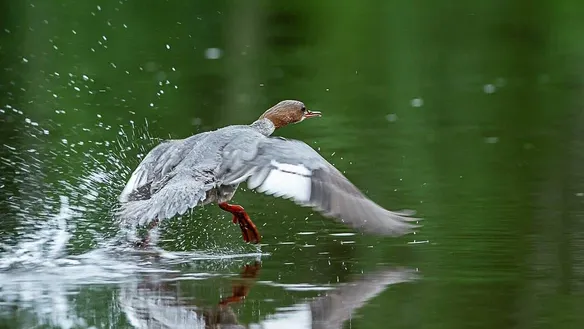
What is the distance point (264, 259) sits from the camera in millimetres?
7535

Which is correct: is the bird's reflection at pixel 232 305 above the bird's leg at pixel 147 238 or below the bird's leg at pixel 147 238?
below

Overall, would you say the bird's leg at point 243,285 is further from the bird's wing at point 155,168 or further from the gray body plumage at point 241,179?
the bird's wing at point 155,168

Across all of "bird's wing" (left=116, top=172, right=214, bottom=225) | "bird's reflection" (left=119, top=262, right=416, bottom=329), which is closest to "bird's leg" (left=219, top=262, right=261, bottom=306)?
"bird's reflection" (left=119, top=262, right=416, bottom=329)

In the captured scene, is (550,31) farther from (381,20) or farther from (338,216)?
(338,216)

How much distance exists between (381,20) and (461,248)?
13655mm

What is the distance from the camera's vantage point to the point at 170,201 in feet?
25.3

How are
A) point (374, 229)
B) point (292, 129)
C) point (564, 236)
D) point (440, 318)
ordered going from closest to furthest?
point (440, 318) → point (374, 229) → point (564, 236) → point (292, 129)


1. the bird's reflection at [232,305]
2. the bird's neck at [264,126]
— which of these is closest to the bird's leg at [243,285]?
the bird's reflection at [232,305]

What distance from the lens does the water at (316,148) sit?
646cm

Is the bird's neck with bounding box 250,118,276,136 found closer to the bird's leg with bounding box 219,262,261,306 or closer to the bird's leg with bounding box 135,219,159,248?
the bird's leg with bounding box 135,219,159,248

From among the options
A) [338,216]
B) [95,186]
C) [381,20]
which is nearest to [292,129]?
[95,186]

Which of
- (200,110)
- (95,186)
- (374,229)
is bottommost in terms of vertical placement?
(374,229)

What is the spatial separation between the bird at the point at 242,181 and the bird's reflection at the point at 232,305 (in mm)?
460

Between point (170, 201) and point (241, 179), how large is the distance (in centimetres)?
45
